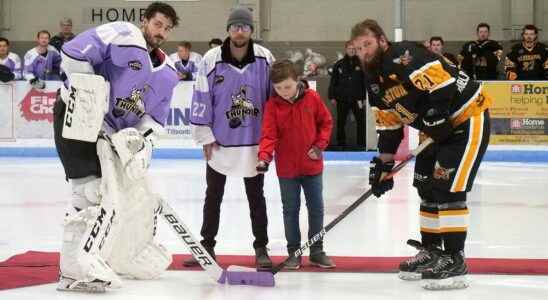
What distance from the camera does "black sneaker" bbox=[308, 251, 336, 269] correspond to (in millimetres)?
4336

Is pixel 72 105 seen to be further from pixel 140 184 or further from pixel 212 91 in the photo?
pixel 212 91

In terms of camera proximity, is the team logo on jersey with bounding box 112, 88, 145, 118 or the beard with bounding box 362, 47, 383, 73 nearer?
the beard with bounding box 362, 47, 383, 73

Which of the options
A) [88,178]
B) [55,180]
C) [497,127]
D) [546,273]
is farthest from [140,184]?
[497,127]

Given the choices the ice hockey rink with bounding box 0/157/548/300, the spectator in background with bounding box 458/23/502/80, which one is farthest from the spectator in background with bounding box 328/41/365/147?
the spectator in background with bounding box 458/23/502/80

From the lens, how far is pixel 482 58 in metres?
10.8

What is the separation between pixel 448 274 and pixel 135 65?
4.97 ft

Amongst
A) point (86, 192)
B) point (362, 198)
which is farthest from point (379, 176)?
point (86, 192)

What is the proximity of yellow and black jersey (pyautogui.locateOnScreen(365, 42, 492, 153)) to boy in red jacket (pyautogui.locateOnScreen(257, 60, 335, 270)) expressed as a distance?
19.4 inches

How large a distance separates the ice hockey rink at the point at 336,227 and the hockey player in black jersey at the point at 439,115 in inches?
6.9

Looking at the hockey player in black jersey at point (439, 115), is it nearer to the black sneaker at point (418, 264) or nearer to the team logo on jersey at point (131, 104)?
the black sneaker at point (418, 264)

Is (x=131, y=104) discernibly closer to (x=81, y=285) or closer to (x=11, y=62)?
(x=81, y=285)

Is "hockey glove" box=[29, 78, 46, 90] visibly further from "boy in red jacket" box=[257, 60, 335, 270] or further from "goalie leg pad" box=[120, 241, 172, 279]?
"goalie leg pad" box=[120, 241, 172, 279]

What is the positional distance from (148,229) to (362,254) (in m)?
1.18

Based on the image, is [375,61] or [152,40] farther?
[152,40]
